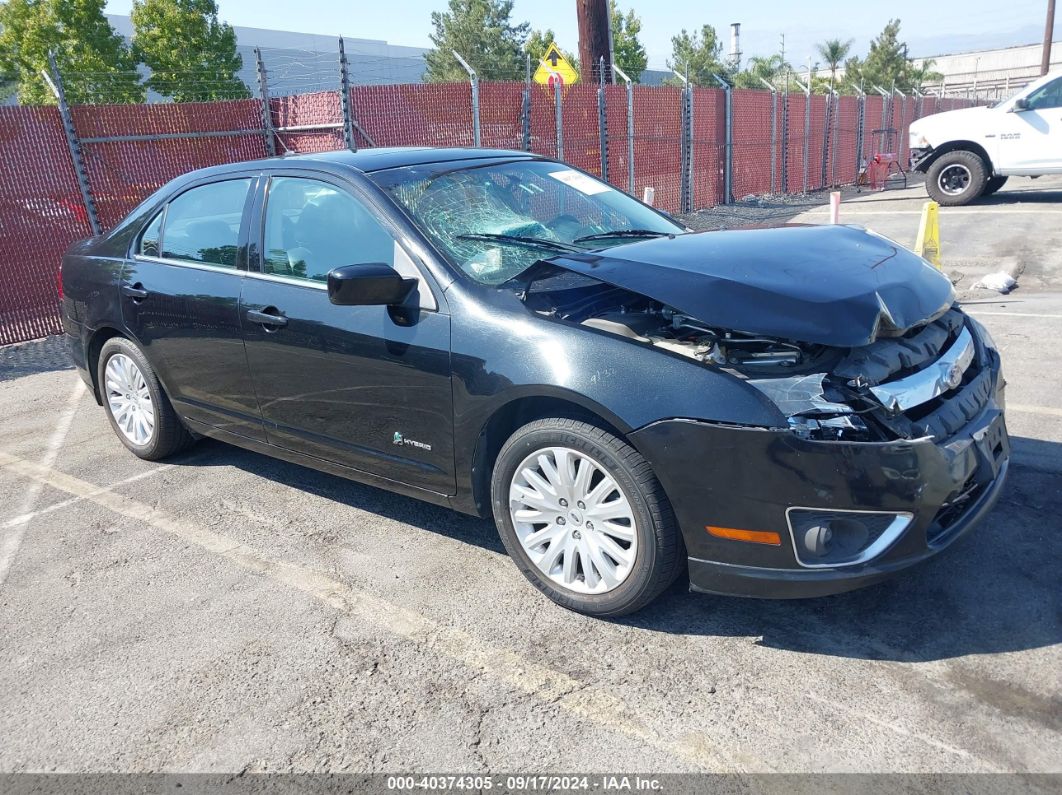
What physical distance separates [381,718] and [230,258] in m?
2.40

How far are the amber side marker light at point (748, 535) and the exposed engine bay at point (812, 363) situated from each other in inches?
13.6

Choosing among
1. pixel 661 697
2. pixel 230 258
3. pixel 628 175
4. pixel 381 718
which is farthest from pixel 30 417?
pixel 628 175

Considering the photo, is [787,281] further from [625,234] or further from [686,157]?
[686,157]

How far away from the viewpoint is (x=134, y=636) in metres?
3.21

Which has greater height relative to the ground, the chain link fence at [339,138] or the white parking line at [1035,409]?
the chain link fence at [339,138]

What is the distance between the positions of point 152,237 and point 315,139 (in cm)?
732

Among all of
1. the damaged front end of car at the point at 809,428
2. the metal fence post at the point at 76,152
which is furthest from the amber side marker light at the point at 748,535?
the metal fence post at the point at 76,152

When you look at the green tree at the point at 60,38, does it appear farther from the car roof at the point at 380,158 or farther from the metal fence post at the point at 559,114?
the car roof at the point at 380,158

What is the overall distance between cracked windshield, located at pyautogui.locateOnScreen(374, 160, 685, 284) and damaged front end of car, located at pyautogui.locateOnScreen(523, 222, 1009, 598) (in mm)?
456

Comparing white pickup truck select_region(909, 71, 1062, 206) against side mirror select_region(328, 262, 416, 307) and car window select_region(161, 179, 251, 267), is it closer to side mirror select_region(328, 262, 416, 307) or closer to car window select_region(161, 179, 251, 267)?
car window select_region(161, 179, 251, 267)

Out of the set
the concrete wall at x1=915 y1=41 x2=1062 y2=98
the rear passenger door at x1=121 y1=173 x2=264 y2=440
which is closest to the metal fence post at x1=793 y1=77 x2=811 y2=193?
the rear passenger door at x1=121 y1=173 x2=264 y2=440

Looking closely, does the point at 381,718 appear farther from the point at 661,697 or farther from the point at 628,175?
the point at 628,175

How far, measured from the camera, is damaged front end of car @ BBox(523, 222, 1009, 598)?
2.64m

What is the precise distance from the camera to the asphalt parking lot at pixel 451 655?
248cm
